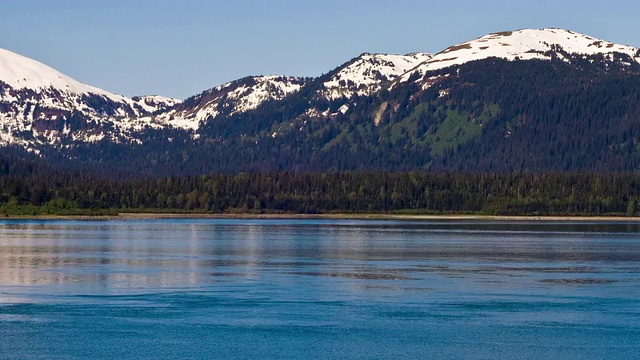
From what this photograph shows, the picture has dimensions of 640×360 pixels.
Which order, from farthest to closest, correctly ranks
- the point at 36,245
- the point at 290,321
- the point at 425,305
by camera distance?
1. the point at 36,245
2. the point at 425,305
3. the point at 290,321

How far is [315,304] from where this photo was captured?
83188mm

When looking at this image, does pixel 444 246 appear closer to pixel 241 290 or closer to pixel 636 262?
pixel 636 262

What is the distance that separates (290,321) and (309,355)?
35.8 ft

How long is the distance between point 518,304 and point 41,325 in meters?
32.3

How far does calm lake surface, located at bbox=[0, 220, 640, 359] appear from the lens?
66125 millimetres

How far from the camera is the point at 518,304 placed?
84250 millimetres

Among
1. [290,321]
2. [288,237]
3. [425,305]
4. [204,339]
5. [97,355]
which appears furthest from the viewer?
[288,237]

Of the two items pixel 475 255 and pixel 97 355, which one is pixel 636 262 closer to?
pixel 475 255

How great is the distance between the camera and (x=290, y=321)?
74.8m

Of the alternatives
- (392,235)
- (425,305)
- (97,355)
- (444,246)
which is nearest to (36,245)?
(444,246)

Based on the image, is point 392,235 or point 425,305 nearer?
point 425,305

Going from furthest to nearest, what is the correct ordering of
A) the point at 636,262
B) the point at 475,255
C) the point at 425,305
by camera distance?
the point at 475,255, the point at 636,262, the point at 425,305

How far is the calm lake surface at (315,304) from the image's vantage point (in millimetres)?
66125

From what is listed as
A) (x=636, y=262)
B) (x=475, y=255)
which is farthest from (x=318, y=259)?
(x=636, y=262)
